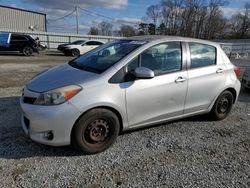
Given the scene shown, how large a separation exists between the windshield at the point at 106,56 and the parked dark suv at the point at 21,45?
54.4 feet

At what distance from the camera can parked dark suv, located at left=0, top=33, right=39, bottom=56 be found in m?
19.0

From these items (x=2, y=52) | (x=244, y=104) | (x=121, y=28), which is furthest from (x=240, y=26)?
(x=244, y=104)

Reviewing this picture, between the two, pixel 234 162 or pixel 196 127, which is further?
pixel 196 127

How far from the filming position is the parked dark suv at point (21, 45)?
62.5 feet

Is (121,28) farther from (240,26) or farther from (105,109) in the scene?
(105,109)

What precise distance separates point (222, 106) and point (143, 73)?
2.17 metres

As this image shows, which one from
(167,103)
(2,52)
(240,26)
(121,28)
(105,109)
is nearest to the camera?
(105,109)

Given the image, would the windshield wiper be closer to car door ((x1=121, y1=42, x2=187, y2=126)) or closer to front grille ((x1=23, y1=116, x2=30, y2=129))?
car door ((x1=121, y1=42, x2=187, y2=126))

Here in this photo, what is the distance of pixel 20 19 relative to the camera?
127 ft

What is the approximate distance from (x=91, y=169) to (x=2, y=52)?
19.0 metres

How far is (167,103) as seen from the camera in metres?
4.10

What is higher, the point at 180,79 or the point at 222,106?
the point at 180,79

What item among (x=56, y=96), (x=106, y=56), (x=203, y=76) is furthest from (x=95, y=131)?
(x=203, y=76)

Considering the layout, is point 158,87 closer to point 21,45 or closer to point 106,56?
point 106,56
